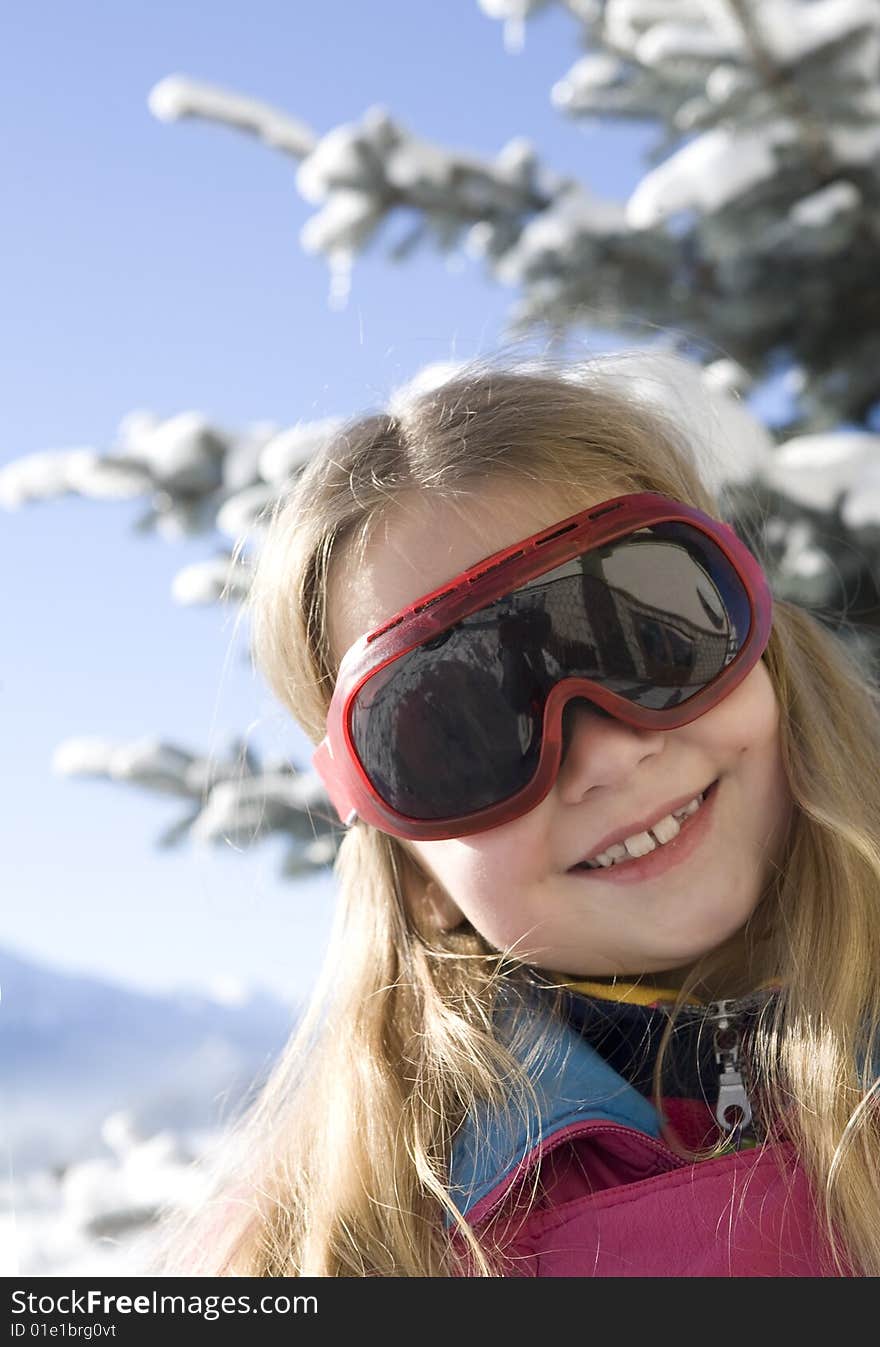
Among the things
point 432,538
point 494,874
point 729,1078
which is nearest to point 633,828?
point 494,874

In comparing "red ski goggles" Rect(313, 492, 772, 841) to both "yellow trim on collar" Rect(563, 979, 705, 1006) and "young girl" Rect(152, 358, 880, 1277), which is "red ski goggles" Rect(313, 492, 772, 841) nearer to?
"young girl" Rect(152, 358, 880, 1277)

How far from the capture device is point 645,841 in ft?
4.57

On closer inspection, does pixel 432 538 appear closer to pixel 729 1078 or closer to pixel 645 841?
pixel 645 841

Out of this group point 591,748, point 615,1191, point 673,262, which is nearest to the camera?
point 615,1191

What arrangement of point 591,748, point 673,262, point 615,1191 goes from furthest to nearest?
point 673,262
point 591,748
point 615,1191

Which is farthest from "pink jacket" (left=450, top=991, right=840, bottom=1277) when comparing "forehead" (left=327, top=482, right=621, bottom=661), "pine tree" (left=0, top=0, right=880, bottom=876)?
"pine tree" (left=0, top=0, right=880, bottom=876)

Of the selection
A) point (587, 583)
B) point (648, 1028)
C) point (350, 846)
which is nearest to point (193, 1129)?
point (350, 846)

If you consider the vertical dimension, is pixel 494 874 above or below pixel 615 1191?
above

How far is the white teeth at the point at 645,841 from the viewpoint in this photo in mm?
1394

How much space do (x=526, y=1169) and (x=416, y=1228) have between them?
0.16 m

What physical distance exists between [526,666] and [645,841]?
0.25 meters

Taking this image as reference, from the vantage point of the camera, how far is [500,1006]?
151cm
